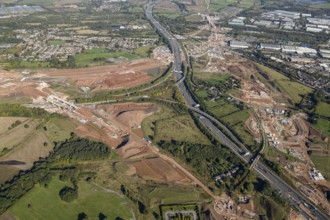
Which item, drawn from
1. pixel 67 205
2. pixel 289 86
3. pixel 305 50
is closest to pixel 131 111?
pixel 67 205

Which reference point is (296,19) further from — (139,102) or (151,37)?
(139,102)

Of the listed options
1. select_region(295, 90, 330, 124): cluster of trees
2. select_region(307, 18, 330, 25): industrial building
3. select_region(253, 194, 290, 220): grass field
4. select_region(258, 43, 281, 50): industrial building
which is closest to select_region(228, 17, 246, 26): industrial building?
select_region(258, 43, 281, 50): industrial building

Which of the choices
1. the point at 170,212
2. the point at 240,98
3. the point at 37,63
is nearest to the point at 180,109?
the point at 240,98

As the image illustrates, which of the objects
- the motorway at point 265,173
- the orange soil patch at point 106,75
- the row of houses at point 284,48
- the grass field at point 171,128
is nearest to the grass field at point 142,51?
the orange soil patch at point 106,75

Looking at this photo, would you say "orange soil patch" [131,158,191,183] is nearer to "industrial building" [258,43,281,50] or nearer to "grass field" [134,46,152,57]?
"grass field" [134,46,152,57]

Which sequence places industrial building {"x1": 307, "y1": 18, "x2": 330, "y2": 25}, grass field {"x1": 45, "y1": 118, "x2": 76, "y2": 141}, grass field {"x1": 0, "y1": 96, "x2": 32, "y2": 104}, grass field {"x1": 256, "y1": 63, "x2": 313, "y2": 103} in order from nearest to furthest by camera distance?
grass field {"x1": 45, "y1": 118, "x2": 76, "y2": 141} → grass field {"x1": 0, "y1": 96, "x2": 32, "y2": 104} → grass field {"x1": 256, "y1": 63, "x2": 313, "y2": 103} → industrial building {"x1": 307, "y1": 18, "x2": 330, "y2": 25}

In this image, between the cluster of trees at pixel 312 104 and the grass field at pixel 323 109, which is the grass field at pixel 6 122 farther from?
the grass field at pixel 323 109
